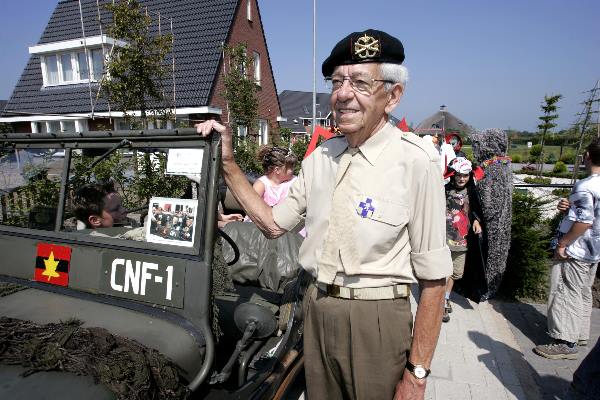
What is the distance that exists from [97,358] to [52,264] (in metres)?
0.95

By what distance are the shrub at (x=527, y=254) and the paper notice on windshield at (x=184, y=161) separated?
4.33 meters

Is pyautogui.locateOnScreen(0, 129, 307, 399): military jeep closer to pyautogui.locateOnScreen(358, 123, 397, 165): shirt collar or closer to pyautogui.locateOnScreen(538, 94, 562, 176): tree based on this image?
pyautogui.locateOnScreen(358, 123, 397, 165): shirt collar

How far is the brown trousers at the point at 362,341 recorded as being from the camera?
5.52ft

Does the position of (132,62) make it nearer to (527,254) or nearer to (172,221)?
(172,221)

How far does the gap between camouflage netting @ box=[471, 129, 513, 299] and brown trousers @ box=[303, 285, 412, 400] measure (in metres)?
3.02

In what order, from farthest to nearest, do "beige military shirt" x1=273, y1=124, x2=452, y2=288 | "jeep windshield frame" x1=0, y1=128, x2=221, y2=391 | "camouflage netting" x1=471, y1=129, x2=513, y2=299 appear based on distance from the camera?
"camouflage netting" x1=471, y1=129, x2=513, y2=299
"jeep windshield frame" x1=0, y1=128, x2=221, y2=391
"beige military shirt" x1=273, y1=124, x2=452, y2=288

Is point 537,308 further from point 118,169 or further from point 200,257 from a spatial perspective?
point 118,169

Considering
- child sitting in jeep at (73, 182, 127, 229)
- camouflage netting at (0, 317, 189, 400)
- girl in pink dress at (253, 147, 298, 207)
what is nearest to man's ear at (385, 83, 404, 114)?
camouflage netting at (0, 317, 189, 400)

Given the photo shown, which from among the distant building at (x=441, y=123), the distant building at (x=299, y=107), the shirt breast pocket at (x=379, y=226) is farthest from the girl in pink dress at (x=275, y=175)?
the distant building at (x=299, y=107)

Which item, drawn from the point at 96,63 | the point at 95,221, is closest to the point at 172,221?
the point at 95,221

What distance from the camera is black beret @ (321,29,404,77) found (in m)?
1.60

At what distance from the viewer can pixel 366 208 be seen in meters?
1.66

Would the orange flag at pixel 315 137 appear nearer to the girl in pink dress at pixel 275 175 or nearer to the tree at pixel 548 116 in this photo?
the girl in pink dress at pixel 275 175

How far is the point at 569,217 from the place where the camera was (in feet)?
10.9
